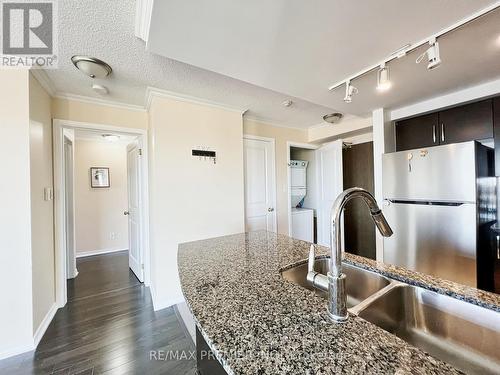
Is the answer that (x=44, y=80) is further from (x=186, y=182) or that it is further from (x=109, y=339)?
(x=109, y=339)

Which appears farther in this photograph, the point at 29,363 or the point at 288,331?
the point at 29,363

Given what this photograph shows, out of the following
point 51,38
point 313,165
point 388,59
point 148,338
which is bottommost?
point 148,338

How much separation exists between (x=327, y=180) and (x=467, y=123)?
180 cm

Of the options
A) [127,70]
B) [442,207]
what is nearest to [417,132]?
[442,207]

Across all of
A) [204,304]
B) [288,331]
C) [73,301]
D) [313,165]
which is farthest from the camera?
[313,165]

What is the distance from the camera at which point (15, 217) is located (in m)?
1.67

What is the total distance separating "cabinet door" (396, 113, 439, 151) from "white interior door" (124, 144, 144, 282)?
132 inches

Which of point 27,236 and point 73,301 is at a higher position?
point 27,236

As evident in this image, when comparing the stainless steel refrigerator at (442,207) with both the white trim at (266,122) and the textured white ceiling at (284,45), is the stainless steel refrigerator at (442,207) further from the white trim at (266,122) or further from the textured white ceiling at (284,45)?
the white trim at (266,122)

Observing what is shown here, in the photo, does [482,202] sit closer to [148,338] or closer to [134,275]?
[148,338]

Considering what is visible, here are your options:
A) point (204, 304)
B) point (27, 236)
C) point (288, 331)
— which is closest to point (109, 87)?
point (27, 236)

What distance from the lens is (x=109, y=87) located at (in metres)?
2.17

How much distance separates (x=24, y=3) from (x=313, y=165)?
391 cm

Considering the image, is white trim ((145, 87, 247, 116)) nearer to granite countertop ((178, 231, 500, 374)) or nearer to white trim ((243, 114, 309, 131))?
white trim ((243, 114, 309, 131))
